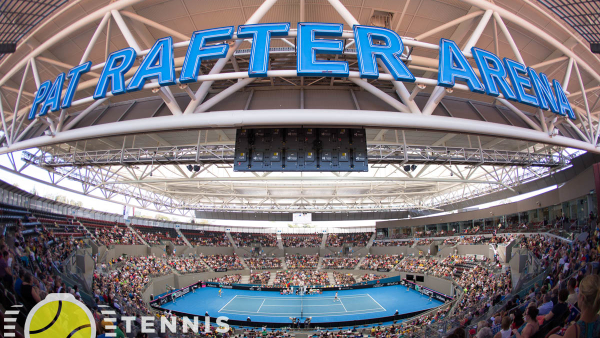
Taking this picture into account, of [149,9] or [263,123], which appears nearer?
[263,123]

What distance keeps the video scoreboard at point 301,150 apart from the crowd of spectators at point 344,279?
114 ft

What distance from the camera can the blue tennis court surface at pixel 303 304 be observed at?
1107 inches

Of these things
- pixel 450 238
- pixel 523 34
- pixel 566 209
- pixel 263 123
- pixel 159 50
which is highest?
pixel 523 34

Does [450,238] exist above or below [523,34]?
below

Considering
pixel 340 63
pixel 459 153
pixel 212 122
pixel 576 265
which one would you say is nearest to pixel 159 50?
pixel 212 122

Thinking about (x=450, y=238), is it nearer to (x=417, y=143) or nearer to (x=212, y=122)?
(x=417, y=143)

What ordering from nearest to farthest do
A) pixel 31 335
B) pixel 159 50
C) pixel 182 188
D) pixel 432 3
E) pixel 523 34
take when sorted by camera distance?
pixel 31 335 → pixel 159 50 → pixel 432 3 → pixel 523 34 → pixel 182 188

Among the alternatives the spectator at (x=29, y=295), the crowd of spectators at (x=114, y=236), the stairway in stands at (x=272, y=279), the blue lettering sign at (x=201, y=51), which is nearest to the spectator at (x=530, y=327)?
the blue lettering sign at (x=201, y=51)

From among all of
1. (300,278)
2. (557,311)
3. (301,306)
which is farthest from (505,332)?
(300,278)

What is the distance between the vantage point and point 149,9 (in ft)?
34.5

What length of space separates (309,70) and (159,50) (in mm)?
4508

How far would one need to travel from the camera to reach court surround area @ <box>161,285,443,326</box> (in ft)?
90.2

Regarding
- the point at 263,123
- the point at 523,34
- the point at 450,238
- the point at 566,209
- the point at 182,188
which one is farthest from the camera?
the point at 450,238

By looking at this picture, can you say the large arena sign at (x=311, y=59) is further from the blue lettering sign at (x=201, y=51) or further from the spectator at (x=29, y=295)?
the spectator at (x=29, y=295)
